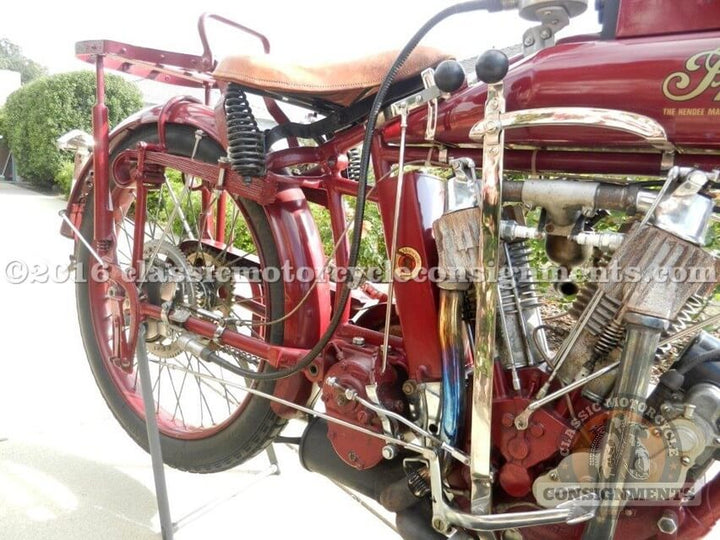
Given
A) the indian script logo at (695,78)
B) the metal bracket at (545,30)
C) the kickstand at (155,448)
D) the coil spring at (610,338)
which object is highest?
the metal bracket at (545,30)

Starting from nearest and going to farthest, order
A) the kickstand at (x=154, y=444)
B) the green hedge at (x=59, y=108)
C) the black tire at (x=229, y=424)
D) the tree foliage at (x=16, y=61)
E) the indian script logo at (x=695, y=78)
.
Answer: the indian script logo at (x=695, y=78), the black tire at (x=229, y=424), the kickstand at (x=154, y=444), the green hedge at (x=59, y=108), the tree foliage at (x=16, y=61)

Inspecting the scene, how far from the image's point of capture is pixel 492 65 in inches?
41.9

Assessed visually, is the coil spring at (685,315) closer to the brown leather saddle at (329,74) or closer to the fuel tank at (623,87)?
the fuel tank at (623,87)

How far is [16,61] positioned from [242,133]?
5139cm

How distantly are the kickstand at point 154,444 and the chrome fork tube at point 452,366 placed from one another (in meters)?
0.98

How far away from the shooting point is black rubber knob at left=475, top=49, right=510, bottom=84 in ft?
3.50

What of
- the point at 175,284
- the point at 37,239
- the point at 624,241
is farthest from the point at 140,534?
the point at 37,239

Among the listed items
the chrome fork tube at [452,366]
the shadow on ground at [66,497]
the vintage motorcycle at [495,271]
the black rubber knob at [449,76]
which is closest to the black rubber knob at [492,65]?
the vintage motorcycle at [495,271]

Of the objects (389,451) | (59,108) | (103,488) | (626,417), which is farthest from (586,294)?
(59,108)

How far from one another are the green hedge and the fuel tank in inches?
482

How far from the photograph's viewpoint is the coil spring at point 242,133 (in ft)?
5.06

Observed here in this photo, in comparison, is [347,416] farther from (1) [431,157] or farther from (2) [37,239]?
(2) [37,239]

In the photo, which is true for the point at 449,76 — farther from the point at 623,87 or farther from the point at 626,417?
the point at 626,417

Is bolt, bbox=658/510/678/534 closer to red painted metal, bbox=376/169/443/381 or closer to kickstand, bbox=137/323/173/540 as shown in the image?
red painted metal, bbox=376/169/443/381
